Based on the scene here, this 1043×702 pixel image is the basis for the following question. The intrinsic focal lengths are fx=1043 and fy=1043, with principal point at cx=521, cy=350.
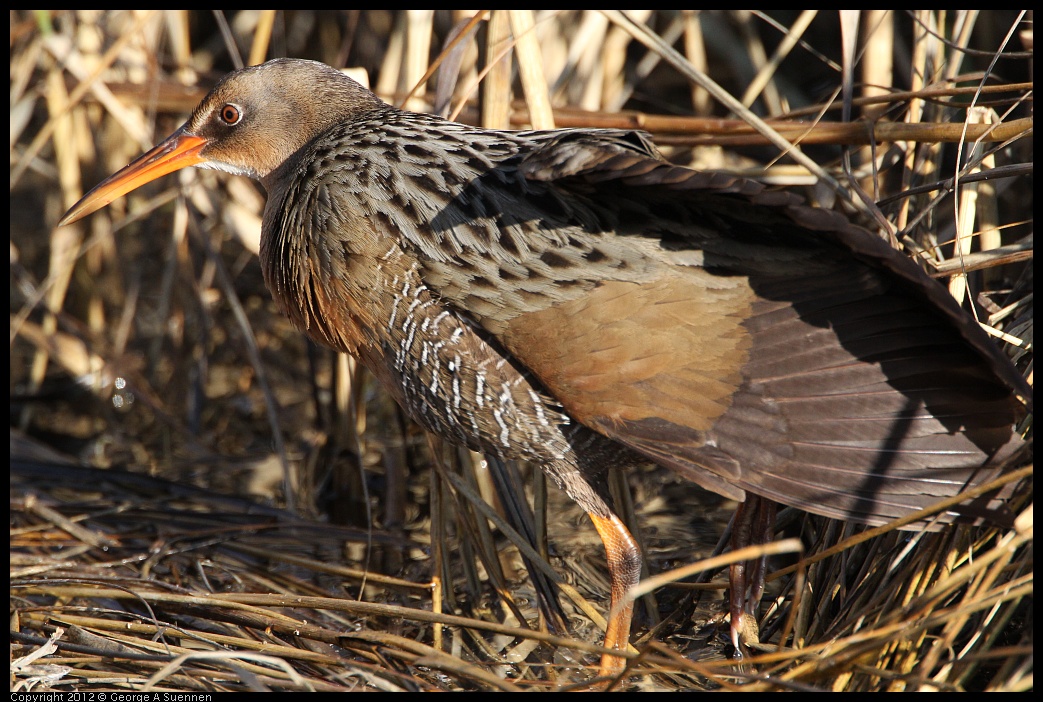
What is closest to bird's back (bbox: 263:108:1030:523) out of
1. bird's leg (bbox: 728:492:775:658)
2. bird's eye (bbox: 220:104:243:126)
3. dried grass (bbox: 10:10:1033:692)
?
dried grass (bbox: 10:10:1033:692)

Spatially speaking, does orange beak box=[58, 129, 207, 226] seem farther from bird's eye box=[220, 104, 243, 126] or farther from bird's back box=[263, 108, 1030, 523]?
bird's back box=[263, 108, 1030, 523]

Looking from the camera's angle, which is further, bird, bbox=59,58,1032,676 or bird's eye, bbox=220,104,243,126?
bird's eye, bbox=220,104,243,126

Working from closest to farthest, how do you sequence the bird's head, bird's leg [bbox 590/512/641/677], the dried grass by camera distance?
the dried grass
bird's leg [bbox 590/512/641/677]
the bird's head

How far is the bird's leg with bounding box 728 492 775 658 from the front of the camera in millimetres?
2570

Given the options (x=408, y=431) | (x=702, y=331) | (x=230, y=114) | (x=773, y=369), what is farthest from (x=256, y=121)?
(x=773, y=369)

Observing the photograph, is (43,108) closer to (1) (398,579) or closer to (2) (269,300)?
(2) (269,300)

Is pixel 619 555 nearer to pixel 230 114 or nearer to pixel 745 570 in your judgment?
pixel 745 570

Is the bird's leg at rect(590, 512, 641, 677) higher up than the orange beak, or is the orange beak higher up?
the orange beak

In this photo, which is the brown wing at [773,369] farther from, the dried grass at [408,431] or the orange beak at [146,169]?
the orange beak at [146,169]

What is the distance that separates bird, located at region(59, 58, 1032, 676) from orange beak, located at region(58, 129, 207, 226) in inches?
30.5

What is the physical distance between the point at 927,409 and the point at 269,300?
11.2ft

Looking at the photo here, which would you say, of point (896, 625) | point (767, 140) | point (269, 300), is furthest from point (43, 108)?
point (896, 625)

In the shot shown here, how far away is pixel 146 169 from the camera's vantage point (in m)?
3.00

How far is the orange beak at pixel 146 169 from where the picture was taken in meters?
2.95
